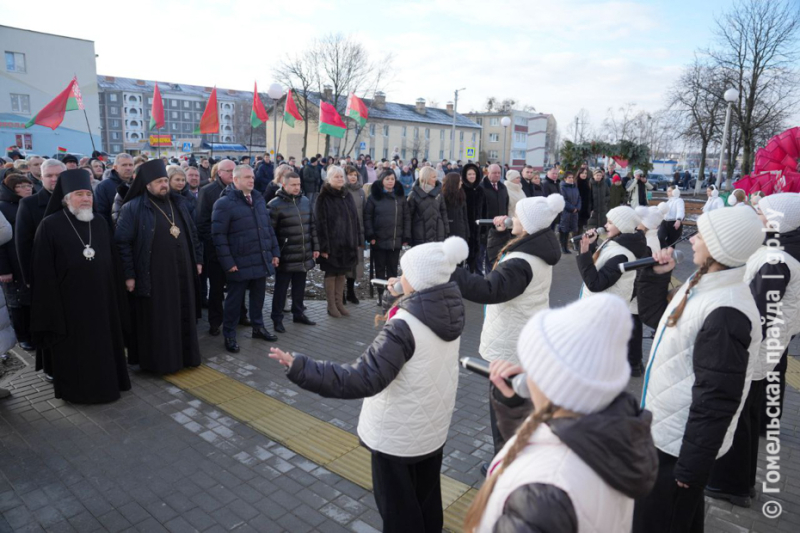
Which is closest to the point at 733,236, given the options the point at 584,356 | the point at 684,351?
the point at 684,351

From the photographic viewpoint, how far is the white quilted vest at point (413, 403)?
2.73m

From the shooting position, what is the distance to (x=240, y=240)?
21.1ft

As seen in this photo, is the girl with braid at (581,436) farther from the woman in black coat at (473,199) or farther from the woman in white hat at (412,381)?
the woman in black coat at (473,199)

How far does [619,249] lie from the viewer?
544cm

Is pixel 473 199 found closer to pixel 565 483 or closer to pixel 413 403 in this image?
pixel 413 403

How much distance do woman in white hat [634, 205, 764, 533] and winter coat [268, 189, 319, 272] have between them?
5.15 m

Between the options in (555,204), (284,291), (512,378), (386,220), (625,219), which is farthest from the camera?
(386,220)

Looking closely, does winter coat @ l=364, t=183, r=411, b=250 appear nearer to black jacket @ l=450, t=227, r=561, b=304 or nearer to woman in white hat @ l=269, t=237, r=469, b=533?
black jacket @ l=450, t=227, r=561, b=304

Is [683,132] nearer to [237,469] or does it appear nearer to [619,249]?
[619,249]

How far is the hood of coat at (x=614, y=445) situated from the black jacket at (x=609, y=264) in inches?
139

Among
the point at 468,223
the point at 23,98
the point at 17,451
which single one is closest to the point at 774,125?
the point at 468,223

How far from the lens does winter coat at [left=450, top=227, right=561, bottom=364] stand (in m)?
3.85

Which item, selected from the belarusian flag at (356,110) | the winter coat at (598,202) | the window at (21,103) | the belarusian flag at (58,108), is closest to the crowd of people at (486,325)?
the belarusian flag at (58,108)

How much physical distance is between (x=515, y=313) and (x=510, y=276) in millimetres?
322
